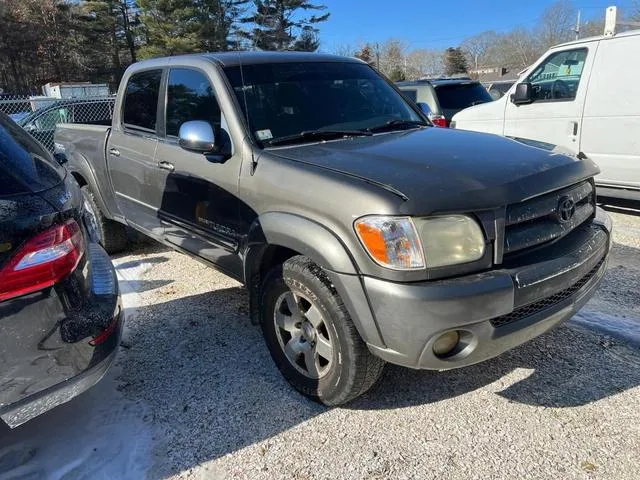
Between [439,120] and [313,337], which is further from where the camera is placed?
[439,120]

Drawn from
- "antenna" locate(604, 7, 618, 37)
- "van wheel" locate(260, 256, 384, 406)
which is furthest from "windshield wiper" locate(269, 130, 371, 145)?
"antenna" locate(604, 7, 618, 37)

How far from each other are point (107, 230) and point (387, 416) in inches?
154

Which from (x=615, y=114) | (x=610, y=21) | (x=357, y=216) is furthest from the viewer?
(x=610, y=21)

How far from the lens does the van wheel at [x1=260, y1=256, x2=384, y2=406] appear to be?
99.0 inches

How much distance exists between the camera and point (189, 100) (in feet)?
12.1

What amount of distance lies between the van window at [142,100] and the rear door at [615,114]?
477 cm

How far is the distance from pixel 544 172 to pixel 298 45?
44.0 m

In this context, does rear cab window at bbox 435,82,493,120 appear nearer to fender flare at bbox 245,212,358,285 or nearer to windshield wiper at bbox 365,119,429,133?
windshield wiper at bbox 365,119,429,133

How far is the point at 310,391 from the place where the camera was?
2803 mm

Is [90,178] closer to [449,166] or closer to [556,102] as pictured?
[449,166]

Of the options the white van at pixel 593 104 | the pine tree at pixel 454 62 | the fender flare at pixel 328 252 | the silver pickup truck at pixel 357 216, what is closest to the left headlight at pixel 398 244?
the silver pickup truck at pixel 357 216

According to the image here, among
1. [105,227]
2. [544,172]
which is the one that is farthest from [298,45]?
[544,172]

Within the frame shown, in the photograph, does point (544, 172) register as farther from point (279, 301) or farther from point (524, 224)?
point (279, 301)

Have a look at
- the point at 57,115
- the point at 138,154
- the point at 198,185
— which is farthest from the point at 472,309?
the point at 57,115
